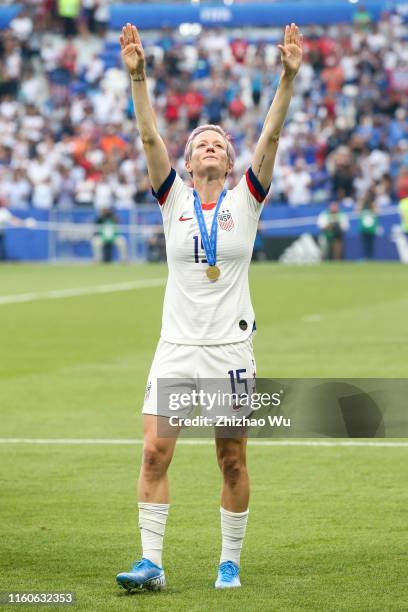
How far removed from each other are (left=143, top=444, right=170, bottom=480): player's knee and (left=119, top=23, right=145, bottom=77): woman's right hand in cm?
180

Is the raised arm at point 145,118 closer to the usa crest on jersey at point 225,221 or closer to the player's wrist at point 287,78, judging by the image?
the usa crest on jersey at point 225,221

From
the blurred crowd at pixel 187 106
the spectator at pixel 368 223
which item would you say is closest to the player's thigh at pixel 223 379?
the spectator at pixel 368 223

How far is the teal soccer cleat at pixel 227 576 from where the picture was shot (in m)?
6.50

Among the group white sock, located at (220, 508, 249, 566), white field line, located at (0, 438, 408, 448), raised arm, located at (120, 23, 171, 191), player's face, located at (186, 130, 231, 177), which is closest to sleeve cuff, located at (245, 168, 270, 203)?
player's face, located at (186, 130, 231, 177)

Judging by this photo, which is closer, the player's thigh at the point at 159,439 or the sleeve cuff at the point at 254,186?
the player's thigh at the point at 159,439

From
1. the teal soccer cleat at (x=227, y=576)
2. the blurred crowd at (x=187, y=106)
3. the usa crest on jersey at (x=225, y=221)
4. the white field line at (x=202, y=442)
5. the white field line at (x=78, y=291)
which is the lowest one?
the white field line at (x=202, y=442)

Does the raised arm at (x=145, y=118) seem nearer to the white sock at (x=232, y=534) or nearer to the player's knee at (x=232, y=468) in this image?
the player's knee at (x=232, y=468)

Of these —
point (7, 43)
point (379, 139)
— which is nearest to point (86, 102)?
point (7, 43)

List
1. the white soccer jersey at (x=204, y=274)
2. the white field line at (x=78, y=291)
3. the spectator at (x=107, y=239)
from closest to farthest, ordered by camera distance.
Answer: the white soccer jersey at (x=204, y=274), the white field line at (x=78, y=291), the spectator at (x=107, y=239)

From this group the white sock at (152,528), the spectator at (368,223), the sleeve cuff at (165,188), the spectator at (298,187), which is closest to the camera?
the white sock at (152,528)

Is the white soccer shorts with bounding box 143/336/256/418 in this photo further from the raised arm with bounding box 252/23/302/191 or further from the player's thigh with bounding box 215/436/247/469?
the raised arm with bounding box 252/23/302/191

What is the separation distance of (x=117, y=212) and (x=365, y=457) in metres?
27.8

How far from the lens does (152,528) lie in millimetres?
6441

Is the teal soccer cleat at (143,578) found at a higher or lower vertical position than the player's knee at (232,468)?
lower
